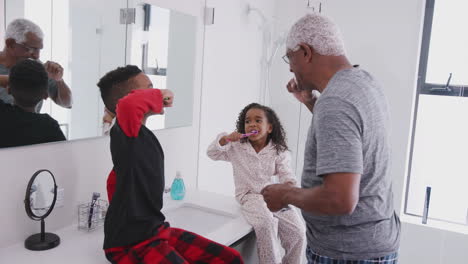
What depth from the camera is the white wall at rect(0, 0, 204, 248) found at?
1.31 metres

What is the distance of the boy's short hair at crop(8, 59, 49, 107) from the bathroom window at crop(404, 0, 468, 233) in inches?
90.9

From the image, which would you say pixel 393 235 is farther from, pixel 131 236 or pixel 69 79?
pixel 69 79

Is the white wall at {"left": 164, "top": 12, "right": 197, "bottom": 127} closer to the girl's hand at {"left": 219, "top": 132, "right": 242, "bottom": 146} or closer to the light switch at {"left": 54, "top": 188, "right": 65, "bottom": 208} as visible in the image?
the girl's hand at {"left": 219, "top": 132, "right": 242, "bottom": 146}

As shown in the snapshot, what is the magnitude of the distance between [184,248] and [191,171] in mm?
819

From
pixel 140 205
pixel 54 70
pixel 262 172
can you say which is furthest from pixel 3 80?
pixel 262 172

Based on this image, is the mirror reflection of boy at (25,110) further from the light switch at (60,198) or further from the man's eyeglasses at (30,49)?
the light switch at (60,198)

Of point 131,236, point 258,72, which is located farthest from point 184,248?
point 258,72

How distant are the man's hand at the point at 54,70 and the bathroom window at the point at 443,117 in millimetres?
2243

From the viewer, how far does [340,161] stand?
952 millimetres

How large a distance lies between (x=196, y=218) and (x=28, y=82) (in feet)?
2.83

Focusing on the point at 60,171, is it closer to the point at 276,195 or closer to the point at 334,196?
the point at 276,195

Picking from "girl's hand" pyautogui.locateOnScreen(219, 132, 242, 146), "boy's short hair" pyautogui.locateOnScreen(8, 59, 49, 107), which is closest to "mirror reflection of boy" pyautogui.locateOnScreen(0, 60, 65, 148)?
"boy's short hair" pyautogui.locateOnScreen(8, 59, 49, 107)

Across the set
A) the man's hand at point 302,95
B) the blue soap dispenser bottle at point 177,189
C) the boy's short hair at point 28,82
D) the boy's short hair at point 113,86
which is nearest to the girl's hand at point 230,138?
the blue soap dispenser bottle at point 177,189

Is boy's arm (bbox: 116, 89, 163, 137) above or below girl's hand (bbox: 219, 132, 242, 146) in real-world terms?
above
